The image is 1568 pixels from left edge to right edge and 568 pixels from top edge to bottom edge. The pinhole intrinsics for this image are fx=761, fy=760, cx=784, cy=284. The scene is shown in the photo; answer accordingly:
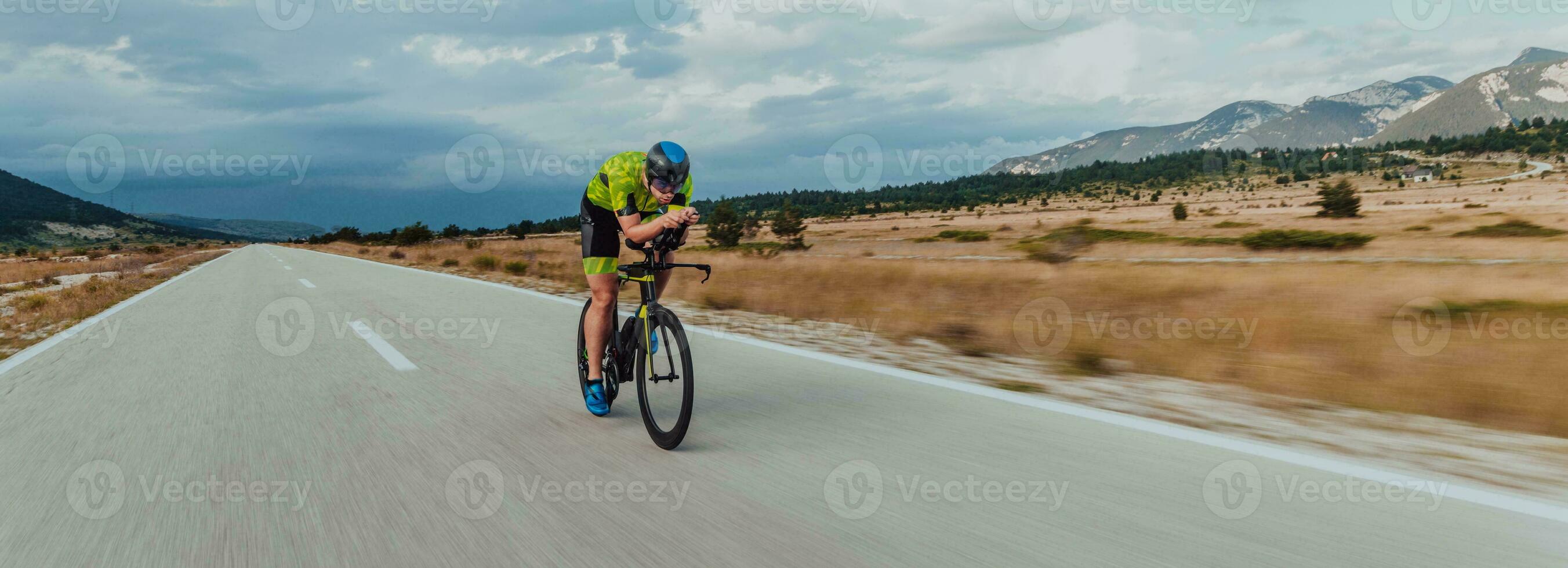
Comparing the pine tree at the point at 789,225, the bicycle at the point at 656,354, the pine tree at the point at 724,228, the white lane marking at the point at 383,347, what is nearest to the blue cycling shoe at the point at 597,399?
the bicycle at the point at 656,354

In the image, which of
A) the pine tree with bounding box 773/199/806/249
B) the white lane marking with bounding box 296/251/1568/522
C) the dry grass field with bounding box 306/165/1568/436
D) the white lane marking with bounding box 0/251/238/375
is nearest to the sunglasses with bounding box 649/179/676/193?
the white lane marking with bounding box 296/251/1568/522

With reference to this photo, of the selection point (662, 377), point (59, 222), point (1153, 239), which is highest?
point (59, 222)

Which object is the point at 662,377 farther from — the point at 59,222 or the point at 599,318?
the point at 59,222

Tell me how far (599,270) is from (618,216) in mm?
605

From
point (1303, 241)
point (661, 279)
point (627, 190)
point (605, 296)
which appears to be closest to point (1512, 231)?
point (1303, 241)

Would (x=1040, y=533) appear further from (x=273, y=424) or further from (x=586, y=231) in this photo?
(x=273, y=424)

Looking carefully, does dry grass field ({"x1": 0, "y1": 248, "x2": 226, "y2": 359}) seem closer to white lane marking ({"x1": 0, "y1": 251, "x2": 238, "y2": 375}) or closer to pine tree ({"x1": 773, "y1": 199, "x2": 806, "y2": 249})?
white lane marking ({"x1": 0, "y1": 251, "x2": 238, "y2": 375})

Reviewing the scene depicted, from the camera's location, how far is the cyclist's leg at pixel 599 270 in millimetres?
4270

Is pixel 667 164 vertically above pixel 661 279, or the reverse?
pixel 667 164

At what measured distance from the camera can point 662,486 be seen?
3.23 m

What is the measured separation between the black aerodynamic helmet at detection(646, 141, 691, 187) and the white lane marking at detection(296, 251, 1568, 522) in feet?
7.95

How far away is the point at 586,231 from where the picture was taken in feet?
14.1

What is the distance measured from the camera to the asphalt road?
2561 mm

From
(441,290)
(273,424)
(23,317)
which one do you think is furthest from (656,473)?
(23,317)
